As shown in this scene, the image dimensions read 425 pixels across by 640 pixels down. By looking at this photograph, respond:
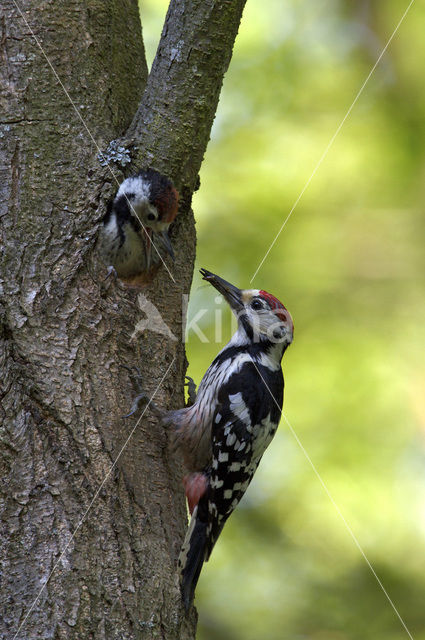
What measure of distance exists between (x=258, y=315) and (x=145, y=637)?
6.18 ft

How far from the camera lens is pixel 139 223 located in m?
3.17

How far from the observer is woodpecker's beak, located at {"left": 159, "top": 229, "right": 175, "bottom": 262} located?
10.2 feet

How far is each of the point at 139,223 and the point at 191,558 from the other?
144 centimetres

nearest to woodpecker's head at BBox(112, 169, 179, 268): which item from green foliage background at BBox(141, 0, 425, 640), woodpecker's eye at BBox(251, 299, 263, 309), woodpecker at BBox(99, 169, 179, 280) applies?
woodpecker at BBox(99, 169, 179, 280)

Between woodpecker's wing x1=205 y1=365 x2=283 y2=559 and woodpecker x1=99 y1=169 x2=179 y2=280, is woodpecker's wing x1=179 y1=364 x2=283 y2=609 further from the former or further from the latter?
woodpecker x1=99 y1=169 x2=179 y2=280

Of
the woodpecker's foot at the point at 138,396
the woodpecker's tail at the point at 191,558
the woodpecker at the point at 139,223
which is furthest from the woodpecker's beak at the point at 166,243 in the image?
the woodpecker's tail at the point at 191,558

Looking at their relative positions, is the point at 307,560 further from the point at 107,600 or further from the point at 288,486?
the point at 107,600

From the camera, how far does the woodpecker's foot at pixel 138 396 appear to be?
2695 mm

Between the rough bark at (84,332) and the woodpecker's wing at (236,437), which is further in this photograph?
the woodpecker's wing at (236,437)

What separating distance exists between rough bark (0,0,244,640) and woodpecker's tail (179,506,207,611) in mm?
58

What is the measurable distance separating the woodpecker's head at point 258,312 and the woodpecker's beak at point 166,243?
1.92 ft

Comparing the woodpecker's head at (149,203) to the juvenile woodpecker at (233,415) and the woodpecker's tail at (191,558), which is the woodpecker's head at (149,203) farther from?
the woodpecker's tail at (191,558)

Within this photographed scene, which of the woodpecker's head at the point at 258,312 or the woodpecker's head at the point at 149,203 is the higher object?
the woodpecker's head at the point at 149,203

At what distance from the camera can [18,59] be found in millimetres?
2840
